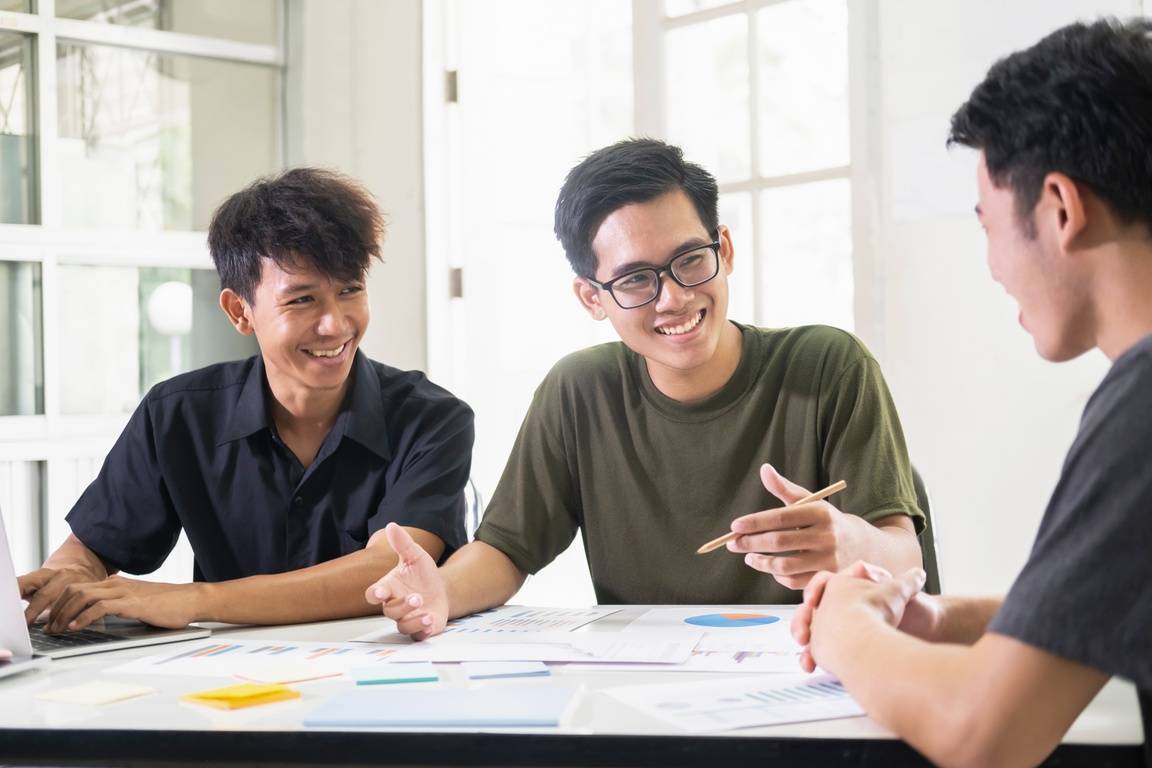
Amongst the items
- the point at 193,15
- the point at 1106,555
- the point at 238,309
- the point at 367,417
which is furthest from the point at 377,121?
the point at 1106,555

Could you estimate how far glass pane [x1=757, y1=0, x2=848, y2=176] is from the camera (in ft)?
10.8

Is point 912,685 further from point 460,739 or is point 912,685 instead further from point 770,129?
point 770,129

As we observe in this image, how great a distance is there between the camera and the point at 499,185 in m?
4.31

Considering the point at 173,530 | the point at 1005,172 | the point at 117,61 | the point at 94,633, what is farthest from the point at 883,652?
the point at 117,61

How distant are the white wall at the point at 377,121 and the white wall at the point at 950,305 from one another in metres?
1.71

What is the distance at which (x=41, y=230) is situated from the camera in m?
3.77

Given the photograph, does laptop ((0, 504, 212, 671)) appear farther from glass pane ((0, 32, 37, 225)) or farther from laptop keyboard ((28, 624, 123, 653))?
glass pane ((0, 32, 37, 225))

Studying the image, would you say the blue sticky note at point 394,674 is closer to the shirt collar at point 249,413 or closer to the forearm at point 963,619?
the forearm at point 963,619

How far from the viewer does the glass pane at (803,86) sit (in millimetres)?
3287

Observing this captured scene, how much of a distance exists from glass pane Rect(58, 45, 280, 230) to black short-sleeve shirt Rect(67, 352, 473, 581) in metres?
1.99

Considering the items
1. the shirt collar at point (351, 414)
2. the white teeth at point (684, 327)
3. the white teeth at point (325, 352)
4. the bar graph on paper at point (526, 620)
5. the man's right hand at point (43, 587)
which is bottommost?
the bar graph on paper at point (526, 620)

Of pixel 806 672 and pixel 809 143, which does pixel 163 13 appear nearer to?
pixel 809 143

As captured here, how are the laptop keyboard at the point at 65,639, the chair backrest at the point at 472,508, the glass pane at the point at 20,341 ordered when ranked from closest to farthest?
the laptop keyboard at the point at 65,639 < the chair backrest at the point at 472,508 < the glass pane at the point at 20,341

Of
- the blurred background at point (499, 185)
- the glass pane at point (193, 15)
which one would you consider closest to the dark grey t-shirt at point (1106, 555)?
the blurred background at point (499, 185)
